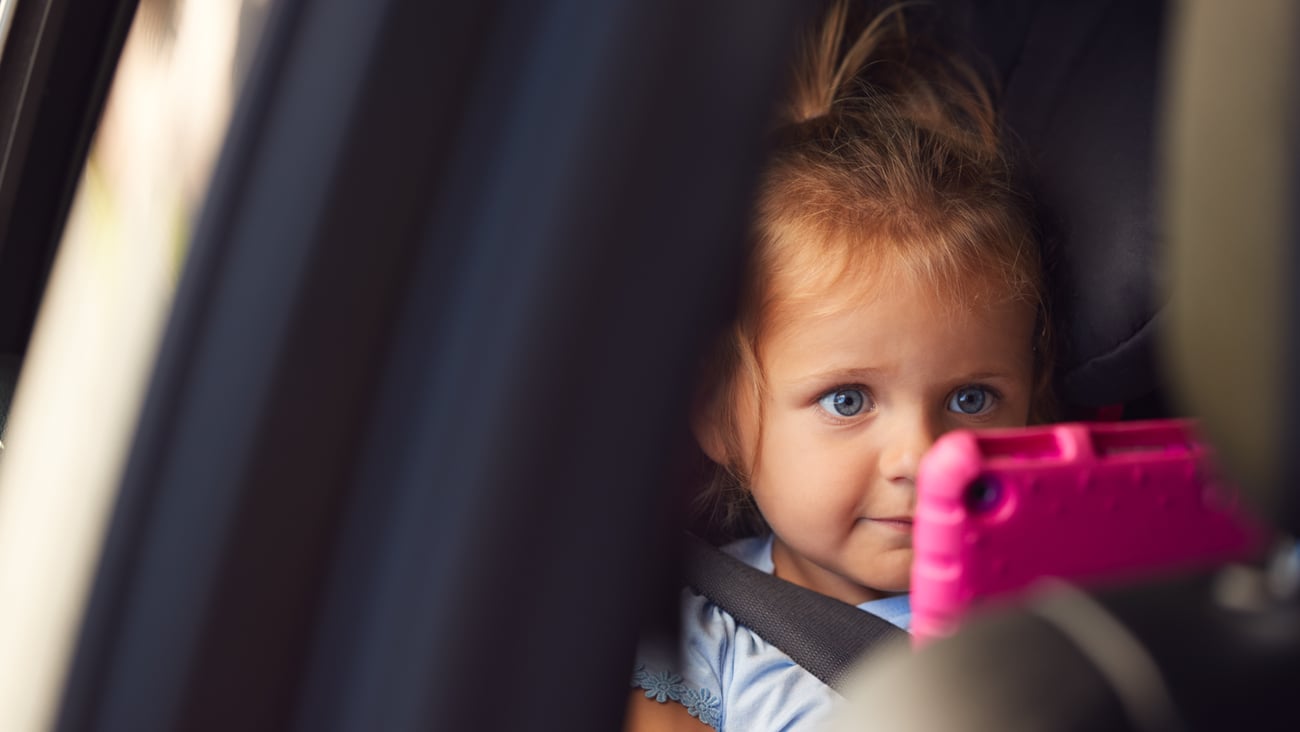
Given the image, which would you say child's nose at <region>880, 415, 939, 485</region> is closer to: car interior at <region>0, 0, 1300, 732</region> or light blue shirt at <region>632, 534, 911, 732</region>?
light blue shirt at <region>632, 534, 911, 732</region>

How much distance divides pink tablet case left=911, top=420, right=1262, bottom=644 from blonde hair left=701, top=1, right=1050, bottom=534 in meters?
0.51

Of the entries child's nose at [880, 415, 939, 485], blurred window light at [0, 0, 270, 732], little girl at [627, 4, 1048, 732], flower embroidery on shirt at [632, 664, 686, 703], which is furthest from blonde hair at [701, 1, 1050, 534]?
blurred window light at [0, 0, 270, 732]

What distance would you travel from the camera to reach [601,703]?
0.52 meters

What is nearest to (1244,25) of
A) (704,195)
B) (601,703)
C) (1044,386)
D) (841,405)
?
(704,195)

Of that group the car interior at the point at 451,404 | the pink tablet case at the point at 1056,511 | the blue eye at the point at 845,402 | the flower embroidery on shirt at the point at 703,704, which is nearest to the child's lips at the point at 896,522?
the blue eye at the point at 845,402

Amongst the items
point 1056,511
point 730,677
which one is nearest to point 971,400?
point 730,677

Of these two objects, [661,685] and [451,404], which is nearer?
[451,404]

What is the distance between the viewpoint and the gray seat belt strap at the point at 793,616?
1163 mm

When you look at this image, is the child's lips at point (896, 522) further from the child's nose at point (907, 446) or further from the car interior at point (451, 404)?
the car interior at point (451, 404)

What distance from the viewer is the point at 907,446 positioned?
1.28 m

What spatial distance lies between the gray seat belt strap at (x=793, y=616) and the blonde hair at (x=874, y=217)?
0.50 feet

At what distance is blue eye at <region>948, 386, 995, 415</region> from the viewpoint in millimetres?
1322

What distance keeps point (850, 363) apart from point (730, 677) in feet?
1.06

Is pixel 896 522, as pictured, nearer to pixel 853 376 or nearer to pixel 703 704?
pixel 853 376
